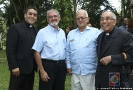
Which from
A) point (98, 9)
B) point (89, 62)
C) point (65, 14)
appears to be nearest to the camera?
point (89, 62)

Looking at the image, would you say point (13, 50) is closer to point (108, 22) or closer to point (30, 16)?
point (30, 16)

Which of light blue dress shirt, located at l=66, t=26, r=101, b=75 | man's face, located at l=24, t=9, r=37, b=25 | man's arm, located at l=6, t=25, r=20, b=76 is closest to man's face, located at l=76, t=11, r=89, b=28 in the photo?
light blue dress shirt, located at l=66, t=26, r=101, b=75

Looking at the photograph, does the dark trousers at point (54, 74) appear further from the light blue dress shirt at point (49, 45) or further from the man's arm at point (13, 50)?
the man's arm at point (13, 50)

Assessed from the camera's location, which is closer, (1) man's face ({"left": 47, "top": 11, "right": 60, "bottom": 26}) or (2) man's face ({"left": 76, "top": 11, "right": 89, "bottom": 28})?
(2) man's face ({"left": 76, "top": 11, "right": 89, "bottom": 28})

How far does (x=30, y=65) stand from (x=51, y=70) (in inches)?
20.1

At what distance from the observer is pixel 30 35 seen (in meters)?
5.23

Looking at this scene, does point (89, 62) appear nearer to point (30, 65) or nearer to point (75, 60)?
point (75, 60)

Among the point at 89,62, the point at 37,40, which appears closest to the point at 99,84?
the point at 89,62

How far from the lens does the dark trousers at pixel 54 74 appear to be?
16.2 feet

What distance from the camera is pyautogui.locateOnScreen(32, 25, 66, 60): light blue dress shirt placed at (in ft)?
16.0

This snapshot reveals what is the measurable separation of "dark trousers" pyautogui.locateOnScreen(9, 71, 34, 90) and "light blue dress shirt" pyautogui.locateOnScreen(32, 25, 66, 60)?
69 cm

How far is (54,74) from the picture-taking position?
16.4ft

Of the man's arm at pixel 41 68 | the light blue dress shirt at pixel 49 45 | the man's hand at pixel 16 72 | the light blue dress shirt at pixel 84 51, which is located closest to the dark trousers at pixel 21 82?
the man's hand at pixel 16 72

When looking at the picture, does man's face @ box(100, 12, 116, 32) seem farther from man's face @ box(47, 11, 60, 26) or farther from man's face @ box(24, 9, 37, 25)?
man's face @ box(24, 9, 37, 25)
